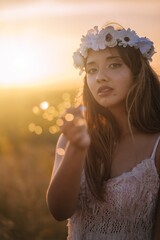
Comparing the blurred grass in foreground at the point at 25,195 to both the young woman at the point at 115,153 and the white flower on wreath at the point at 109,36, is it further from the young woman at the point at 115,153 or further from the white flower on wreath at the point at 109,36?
the young woman at the point at 115,153

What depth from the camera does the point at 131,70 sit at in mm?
3930

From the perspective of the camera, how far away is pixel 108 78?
377 centimetres

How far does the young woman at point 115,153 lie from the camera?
3584 millimetres

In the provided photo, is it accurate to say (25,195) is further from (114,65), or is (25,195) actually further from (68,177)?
(68,177)

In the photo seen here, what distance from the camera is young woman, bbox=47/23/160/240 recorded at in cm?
358

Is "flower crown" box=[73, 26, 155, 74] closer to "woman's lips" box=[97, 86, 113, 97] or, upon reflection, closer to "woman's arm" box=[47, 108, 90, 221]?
"woman's lips" box=[97, 86, 113, 97]

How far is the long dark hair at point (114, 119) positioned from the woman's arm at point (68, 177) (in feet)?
0.79

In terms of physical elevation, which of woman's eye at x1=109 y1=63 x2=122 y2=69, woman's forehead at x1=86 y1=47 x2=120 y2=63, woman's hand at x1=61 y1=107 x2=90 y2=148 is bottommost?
woman's hand at x1=61 y1=107 x2=90 y2=148

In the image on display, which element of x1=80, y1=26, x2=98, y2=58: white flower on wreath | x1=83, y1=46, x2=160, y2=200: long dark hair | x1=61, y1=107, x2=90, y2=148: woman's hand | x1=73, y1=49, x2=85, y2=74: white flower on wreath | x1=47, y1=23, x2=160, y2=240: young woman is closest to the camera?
x1=61, y1=107, x2=90, y2=148: woman's hand

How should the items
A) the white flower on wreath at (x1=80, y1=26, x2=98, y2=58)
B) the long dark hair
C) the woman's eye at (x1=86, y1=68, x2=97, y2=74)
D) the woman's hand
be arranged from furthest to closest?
the white flower on wreath at (x1=80, y1=26, x2=98, y2=58) → the woman's eye at (x1=86, y1=68, x2=97, y2=74) → the long dark hair → the woman's hand

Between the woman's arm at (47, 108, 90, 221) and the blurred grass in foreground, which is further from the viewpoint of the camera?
the blurred grass in foreground

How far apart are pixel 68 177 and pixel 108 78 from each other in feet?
2.62

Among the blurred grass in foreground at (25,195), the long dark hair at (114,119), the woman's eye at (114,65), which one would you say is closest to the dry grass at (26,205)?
the blurred grass in foreground at (25,195)

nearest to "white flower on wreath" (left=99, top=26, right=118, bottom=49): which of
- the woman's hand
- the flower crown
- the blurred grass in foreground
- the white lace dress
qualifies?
the flower crown
